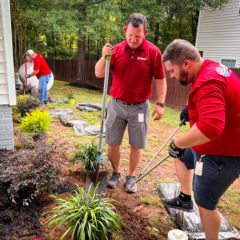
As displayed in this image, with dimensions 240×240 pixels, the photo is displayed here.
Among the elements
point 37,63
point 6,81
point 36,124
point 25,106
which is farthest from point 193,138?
point 37,63

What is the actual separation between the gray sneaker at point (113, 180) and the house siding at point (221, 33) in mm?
11684

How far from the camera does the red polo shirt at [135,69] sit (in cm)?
315

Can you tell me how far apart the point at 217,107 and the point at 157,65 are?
1.51 m

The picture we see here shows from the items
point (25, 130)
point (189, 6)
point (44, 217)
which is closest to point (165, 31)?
point (189, 6)

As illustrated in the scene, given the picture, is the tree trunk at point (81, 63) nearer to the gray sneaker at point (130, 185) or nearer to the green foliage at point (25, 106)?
the green foliage at point (25, 106)

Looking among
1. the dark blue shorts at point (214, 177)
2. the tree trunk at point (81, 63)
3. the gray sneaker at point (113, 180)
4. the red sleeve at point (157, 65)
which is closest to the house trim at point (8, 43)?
the gray sneaker at point (113, 180)

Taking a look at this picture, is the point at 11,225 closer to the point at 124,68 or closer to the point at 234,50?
the point at 124,68

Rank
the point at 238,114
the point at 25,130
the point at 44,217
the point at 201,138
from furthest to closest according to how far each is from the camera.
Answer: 1. the point at 25,130
2. the point at 44,217
3. the point at 238,114
4. the point at 201,138

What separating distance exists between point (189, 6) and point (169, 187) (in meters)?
11.7

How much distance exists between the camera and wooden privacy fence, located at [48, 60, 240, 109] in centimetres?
1042

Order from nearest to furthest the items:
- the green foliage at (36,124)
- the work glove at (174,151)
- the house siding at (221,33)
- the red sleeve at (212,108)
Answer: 1. the red sleeve at (212,108)
2. the work glove at (174,151)
3. the green foliage at (36,124)
4. the house siding at (221,33)

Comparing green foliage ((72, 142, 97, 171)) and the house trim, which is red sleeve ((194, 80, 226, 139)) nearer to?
green foliage ((72, 142, 97, 171))

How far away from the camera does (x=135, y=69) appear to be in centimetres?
315

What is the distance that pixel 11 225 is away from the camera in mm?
2568
